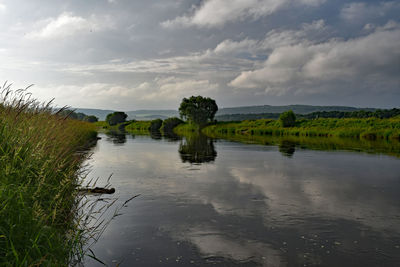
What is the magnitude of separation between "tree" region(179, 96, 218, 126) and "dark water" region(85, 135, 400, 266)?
74.4 metres

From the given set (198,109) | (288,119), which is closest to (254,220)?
(288,119)

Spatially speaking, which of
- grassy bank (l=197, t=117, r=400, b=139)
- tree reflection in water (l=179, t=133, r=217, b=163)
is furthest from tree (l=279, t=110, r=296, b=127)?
tree reflection in water (l=179, t=133, r=217, b=163)

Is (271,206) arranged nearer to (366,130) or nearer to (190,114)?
(366,130)

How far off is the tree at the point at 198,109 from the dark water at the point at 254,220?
74.4 meters

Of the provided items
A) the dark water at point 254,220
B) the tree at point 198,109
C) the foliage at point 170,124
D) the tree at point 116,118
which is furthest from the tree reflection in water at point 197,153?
the tree at point 116,118

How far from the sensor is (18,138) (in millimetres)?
6340

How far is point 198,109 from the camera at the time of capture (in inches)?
3607

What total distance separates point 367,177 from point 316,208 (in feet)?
23.7

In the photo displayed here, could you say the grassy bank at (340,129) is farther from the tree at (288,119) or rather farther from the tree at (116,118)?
the tree at (116,118)

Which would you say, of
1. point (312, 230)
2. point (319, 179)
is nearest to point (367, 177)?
point (319, 179)

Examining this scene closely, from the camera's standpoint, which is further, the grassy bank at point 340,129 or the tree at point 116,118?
the tree at point 116,118

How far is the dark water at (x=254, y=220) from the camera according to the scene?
638 cm

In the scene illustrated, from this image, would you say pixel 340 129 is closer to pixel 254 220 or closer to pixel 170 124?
pixel 254 220

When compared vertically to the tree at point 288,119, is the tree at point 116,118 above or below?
above
